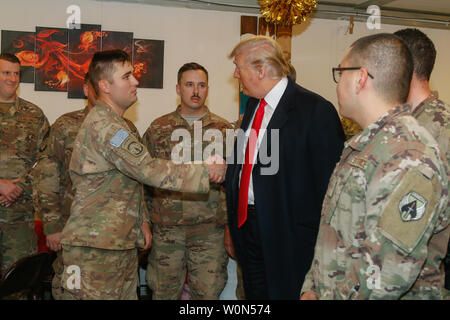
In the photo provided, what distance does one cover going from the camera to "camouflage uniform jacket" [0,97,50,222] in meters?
3.39

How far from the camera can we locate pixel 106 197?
2.29 metres

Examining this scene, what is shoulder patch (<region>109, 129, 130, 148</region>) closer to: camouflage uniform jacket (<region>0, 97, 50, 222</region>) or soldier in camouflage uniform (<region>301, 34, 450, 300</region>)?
soldier in camouflage uniform (<region>301, 34, 450, 300</region>)

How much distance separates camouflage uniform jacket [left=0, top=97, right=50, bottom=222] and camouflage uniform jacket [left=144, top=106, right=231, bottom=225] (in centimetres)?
90

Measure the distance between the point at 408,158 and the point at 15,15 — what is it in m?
3.82

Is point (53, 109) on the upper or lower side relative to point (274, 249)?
upper

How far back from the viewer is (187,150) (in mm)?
3402

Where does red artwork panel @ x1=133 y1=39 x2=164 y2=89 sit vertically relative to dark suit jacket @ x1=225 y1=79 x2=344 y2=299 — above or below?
above

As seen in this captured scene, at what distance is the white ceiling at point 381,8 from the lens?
14.2 feet

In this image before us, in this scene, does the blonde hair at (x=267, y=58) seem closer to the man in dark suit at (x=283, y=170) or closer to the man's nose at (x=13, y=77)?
the man in dark suit at (x=283, y=170)

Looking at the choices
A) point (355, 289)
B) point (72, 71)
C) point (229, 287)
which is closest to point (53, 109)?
point (72, 71)

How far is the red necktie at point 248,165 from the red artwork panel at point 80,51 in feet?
7.56

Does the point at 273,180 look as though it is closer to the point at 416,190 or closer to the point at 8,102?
the point at 416,190
